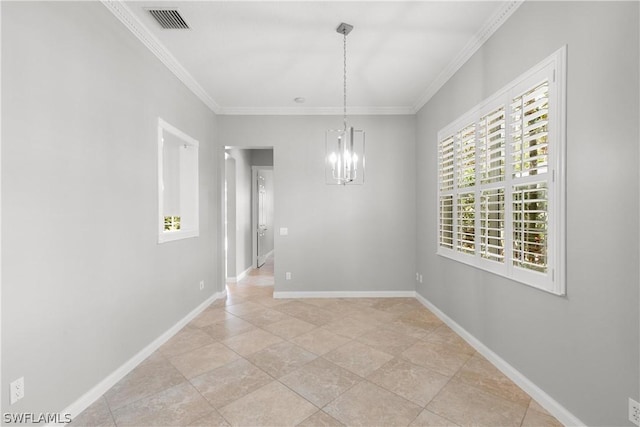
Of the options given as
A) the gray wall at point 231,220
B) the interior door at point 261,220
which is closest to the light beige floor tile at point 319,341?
the gray wall at point 231,220

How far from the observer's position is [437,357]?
2.71m

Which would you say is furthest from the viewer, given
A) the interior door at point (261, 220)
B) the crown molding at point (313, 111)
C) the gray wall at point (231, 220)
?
the interior door at point (261, 220)

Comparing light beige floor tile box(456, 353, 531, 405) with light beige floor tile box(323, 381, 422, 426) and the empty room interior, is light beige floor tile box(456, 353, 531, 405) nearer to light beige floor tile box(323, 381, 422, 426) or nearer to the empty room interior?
the empty room interior

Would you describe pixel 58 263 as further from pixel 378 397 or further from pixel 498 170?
pixel 498 170

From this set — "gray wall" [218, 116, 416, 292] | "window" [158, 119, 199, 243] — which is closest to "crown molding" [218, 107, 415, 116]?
"gray wall" [218, 116, 416, 292]

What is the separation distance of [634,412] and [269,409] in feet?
6.62

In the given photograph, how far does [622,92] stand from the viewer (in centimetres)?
150

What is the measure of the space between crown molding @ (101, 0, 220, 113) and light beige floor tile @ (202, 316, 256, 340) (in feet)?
9.59

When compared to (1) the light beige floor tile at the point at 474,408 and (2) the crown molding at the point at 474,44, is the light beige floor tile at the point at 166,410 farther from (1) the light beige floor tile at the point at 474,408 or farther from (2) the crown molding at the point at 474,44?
(2) the crown molding at the point at 474,44

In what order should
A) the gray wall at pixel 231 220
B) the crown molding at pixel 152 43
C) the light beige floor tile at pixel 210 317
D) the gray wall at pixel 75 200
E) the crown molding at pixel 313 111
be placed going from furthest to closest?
the gray wall at pixel 231 220 → the crown molding at pixel 313 111 → the light beige floor tile at pixel 210 317 → the crown molding at pixel 152 43 → the gray wall at pixel 75 200

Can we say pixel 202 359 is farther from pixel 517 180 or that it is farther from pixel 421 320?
pixel 517 180

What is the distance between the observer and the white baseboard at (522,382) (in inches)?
72.6

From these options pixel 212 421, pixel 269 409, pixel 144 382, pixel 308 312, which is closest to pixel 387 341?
pixel 308 312

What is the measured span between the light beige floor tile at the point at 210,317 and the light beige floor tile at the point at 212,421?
1719 millimetres
